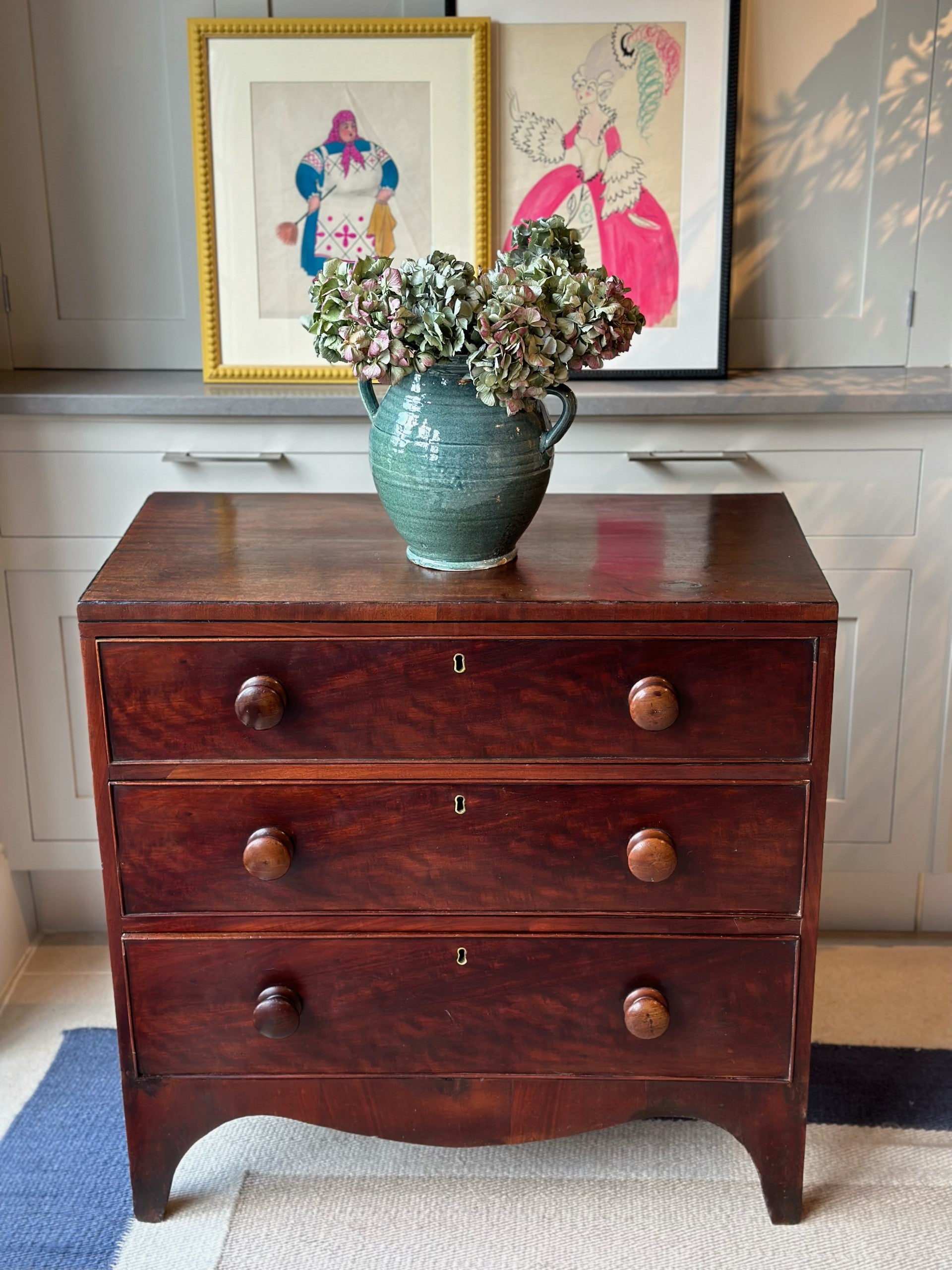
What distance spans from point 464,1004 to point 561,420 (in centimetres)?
74

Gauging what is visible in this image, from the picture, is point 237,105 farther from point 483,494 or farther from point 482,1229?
point 482,1229

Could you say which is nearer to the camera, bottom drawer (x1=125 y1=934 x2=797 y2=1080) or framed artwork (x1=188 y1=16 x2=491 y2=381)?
bottom drawer (x1=125 y1=934 x2=797 y2=1080)

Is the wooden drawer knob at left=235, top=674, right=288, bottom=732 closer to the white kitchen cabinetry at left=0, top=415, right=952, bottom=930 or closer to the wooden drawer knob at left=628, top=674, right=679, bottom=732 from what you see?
the wooden drawer knob at left=628, top=674, right=679, bottom=732

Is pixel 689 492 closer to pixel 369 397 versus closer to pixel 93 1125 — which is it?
pixel 369 397

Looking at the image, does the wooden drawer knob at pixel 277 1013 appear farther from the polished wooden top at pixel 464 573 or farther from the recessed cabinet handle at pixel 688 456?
the recessed cabinet handle at pixel 688 456

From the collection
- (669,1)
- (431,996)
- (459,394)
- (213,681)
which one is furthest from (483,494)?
(669,1)

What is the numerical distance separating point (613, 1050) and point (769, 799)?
1.30ft

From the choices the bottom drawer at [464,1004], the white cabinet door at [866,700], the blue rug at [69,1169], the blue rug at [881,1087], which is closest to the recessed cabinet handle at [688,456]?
the white cabinet door at [866,700]

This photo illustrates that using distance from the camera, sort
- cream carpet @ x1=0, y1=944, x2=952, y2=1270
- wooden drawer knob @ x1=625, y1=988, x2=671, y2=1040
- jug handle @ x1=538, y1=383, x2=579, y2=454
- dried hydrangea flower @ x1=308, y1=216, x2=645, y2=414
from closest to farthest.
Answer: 1. dried hydrangea flower @ x1=308, y1=216, x2=645, y2=414
2. jug handle @ x1=538, y1=383, x2=579, y2=454
3. wooden drawer knob @ x1=625, y1=988, x2=671, y2=1040
4. cream carpet @ x1=0, y1=944, x2=952, y2=1270

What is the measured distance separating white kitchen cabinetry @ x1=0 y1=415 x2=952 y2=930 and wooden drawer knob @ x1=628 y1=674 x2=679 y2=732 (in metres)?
0.68

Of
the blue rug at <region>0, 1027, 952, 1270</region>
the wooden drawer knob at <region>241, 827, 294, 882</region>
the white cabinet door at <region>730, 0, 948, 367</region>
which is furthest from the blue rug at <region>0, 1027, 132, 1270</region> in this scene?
the white cabinet door at <region>730, 0, 948, 367</region>

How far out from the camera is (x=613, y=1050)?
1.66 m

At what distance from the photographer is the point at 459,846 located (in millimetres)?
1573

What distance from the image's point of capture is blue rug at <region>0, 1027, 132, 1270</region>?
5.65 feet
